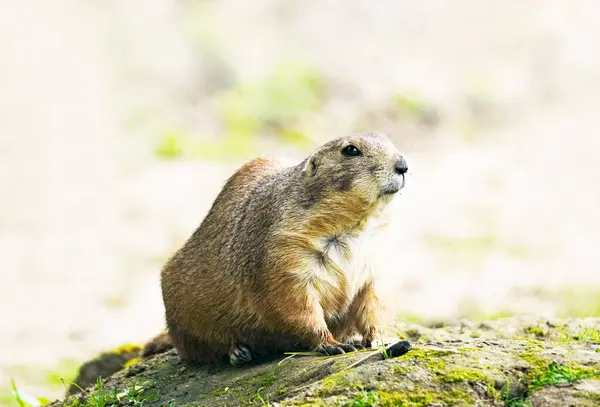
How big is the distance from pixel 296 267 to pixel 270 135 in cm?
1186

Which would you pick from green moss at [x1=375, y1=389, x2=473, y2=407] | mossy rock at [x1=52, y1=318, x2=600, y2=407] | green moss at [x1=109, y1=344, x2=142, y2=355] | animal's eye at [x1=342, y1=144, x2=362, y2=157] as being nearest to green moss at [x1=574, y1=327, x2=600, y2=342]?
mossy rock at [x1=52, y1=318, x2=600, y2=407]

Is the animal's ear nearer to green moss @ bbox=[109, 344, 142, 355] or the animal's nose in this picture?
the animal's nose

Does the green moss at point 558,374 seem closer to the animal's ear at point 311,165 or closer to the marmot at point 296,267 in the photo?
the marmot at point 296,267

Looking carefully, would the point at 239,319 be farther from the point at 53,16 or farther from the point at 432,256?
the point at 53,16

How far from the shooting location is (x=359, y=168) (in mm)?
5938

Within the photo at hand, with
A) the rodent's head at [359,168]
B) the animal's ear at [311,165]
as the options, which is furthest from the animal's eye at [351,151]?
the animal's ear at [311,165]

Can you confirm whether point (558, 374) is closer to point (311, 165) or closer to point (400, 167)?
point (400, 167)

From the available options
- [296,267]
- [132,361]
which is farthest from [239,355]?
Result: [132,361]

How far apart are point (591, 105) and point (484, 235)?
6.90m

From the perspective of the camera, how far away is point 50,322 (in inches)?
453

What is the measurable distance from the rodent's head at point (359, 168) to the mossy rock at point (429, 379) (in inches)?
42.7

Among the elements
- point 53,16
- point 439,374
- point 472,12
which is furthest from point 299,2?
point 439,374

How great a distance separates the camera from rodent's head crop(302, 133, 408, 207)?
5.82 m

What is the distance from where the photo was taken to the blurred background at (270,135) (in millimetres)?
11797
